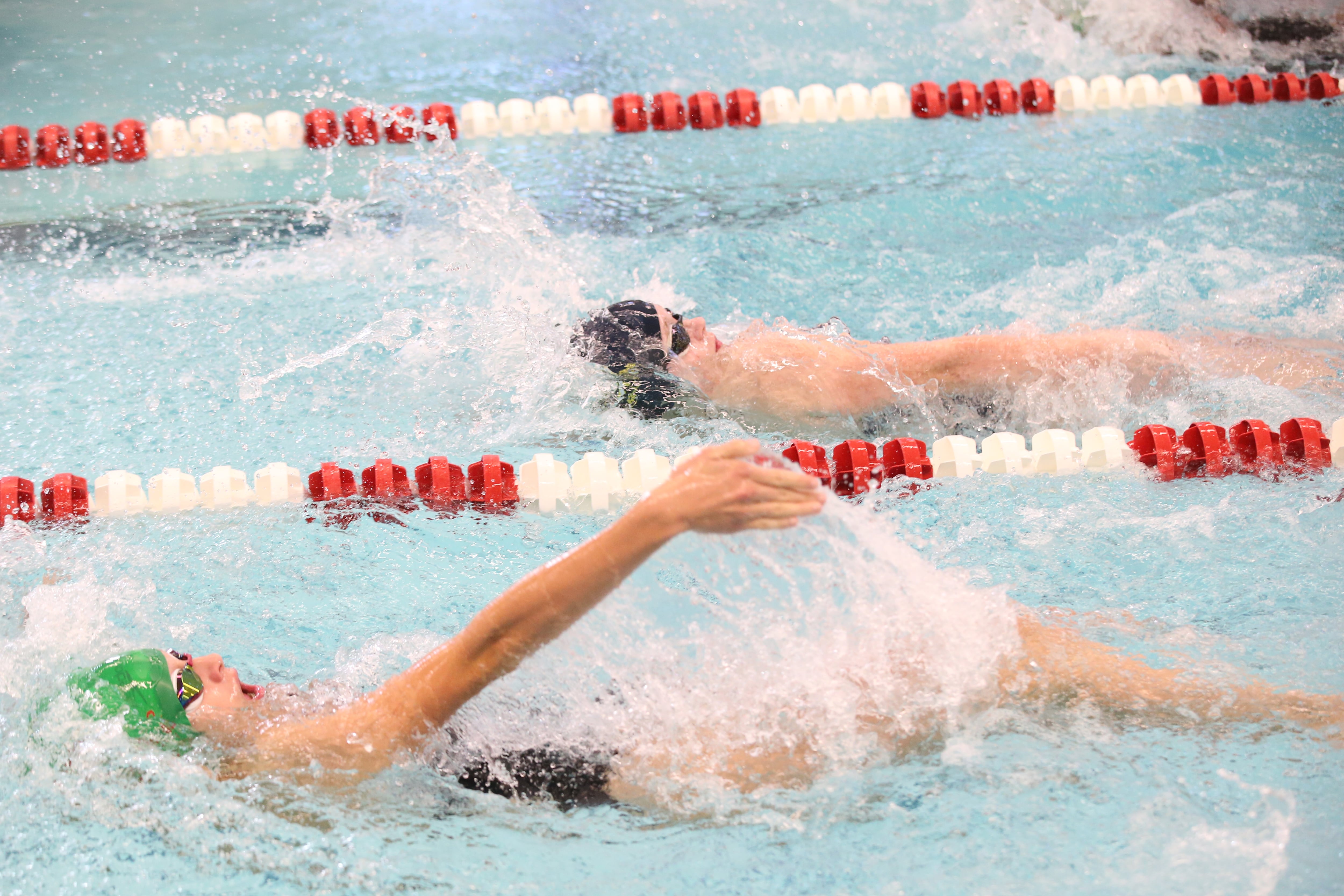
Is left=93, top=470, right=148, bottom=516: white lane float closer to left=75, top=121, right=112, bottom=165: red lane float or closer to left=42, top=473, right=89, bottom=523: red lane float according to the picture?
left=42, top=473, right=89, bottom=523: red lane float

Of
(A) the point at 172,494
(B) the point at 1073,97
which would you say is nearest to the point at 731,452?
(A) the point at 172,494

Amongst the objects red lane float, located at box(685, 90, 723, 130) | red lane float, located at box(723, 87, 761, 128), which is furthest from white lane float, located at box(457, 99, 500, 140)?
red lane float, located at box(723, 87, 761, 128)

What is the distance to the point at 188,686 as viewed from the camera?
72.0 inches

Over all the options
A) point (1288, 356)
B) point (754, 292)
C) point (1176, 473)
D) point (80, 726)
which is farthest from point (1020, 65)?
point (80, 726)

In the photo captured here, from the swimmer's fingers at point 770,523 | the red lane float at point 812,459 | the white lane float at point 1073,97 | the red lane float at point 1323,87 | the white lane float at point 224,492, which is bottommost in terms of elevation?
the red lane float at point 812,459

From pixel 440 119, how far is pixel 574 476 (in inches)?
111

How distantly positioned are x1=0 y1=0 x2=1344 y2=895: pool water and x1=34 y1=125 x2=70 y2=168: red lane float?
0.16 metres

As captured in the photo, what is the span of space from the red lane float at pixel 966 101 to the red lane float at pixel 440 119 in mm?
2212

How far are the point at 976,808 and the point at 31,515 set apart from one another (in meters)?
2.22

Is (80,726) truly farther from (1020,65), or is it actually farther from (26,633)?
(1020,65)

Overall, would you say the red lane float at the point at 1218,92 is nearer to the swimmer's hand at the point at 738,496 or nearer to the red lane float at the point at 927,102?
the red lane float at the point at 927,102

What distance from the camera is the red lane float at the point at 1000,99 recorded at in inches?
201

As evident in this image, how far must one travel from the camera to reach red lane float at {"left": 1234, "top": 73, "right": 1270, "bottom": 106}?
5.06 m

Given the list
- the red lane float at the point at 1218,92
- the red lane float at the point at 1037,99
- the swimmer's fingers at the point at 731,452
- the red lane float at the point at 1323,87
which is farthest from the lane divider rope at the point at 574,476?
the red lane float at the point at 1323,87
